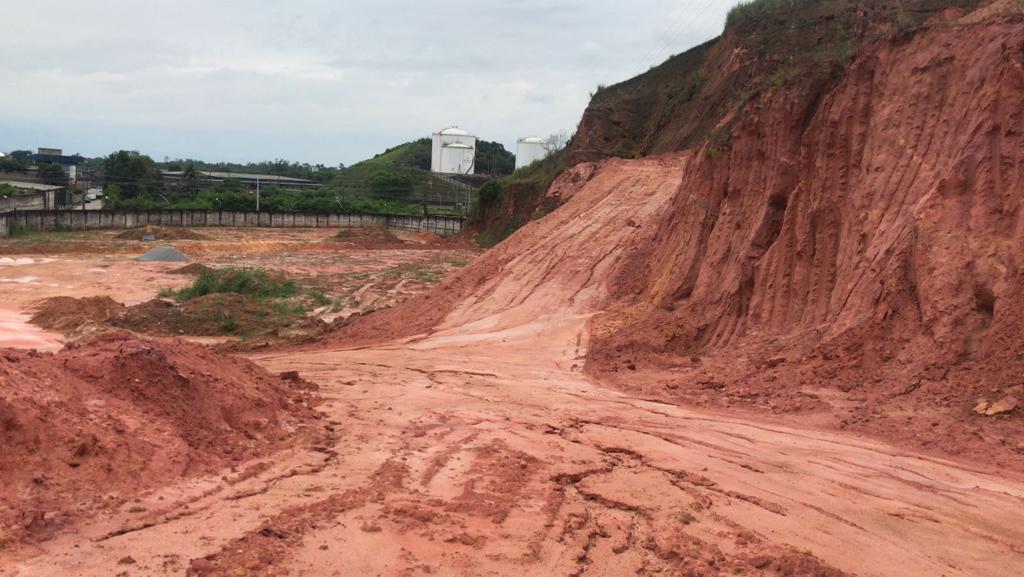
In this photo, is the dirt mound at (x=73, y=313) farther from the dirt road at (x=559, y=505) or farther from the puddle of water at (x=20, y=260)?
the puddle of water at (x=20, y=260)

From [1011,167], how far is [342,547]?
30.5ft

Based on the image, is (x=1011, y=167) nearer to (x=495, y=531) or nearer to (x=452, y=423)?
(x=452, y=423)

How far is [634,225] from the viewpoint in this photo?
76.8 ft

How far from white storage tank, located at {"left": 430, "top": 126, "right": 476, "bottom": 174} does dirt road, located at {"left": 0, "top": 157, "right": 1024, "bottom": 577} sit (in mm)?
87026

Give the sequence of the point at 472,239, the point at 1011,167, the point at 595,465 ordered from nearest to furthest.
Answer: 1. the point at 595,465
2. the point at 1011,167
3. the point at 472,239

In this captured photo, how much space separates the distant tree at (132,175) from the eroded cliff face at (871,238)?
73164 millimetres

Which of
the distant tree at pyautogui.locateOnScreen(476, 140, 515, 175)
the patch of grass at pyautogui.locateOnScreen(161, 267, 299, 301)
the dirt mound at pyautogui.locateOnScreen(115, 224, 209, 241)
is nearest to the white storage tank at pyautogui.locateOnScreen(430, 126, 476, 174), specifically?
the distant tree at pyautogui.locateOnScreen(476, 140, 515, 175)

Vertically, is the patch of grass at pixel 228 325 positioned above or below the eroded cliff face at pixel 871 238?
below

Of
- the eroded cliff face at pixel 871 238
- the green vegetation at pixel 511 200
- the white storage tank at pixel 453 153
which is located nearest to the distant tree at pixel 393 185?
the white storage tank at pixel 453 153

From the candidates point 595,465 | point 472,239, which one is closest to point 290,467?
point 595,465

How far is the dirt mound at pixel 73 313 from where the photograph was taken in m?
20.0

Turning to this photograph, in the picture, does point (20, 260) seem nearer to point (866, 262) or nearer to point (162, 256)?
point (162, 256)

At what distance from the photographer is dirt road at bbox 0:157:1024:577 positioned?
584 centimetres

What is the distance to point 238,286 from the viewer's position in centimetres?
2611
